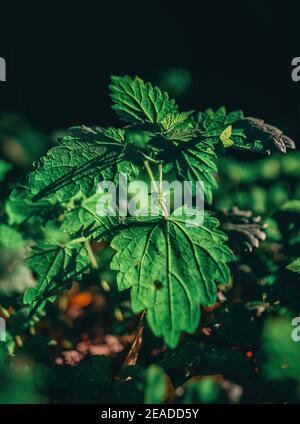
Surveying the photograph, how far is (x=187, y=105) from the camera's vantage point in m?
3.09

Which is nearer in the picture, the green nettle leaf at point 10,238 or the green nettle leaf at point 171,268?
the green nettle leaf at point 171,268

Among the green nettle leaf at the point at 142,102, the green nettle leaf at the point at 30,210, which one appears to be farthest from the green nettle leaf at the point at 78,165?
the green nettle leaf at the point at 30,210

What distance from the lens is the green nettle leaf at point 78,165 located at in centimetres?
125

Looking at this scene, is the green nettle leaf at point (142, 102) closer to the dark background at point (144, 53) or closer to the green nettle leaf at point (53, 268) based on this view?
the green nettle leaf at point (53, 268)

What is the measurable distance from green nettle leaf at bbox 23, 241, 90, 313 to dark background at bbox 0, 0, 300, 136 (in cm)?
190

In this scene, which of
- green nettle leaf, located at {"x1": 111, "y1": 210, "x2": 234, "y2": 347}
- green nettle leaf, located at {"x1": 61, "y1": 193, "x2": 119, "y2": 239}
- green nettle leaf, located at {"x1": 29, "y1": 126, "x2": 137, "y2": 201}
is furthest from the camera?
green nettle leaf, located at {"x1": 61, "y1": 193, "x2": 119, "y2": 239}

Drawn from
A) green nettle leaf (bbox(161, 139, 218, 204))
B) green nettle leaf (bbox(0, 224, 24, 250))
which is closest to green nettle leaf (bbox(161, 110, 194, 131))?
green nettle leaf (bbox(161, 139, 218, 204))

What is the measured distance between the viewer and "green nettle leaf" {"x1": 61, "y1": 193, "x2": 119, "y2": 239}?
53.3 inches

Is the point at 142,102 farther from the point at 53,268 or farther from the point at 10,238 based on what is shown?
the point at 10,238

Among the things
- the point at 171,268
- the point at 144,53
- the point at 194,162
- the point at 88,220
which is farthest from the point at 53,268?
the point at 144,53

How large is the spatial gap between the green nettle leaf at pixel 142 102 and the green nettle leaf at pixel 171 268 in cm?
42

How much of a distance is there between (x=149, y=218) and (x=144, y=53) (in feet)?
7.81

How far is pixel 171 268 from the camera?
1.17 meters

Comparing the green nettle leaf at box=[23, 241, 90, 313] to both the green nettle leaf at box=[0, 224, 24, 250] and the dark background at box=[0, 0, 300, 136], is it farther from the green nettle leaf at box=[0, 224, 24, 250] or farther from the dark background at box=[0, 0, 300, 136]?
the dark background at box=[0, 0, 300, 136]
